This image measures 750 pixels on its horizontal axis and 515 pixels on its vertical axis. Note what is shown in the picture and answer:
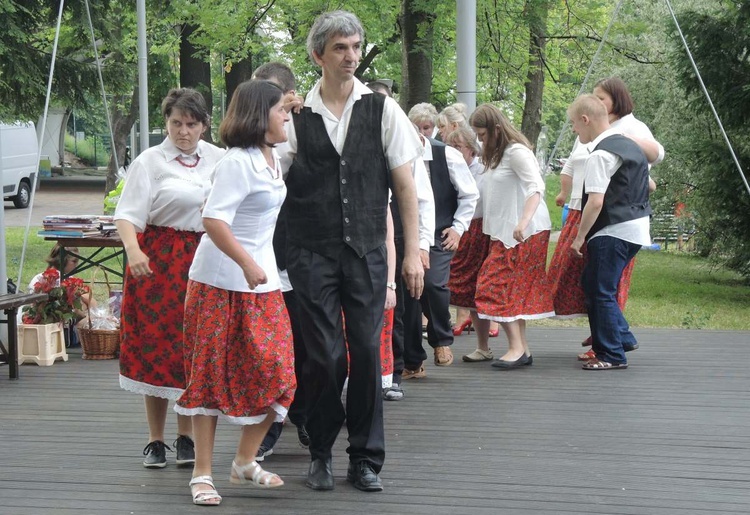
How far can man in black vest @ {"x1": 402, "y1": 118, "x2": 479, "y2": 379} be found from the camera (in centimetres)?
735

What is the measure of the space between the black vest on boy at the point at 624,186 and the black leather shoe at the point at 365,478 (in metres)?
3.31

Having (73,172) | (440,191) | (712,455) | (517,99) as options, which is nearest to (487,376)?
(440,191)

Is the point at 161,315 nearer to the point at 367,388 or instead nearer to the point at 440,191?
the point at 367,388

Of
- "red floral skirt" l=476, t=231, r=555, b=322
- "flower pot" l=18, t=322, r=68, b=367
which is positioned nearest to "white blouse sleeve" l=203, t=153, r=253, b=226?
"red floral skirt" l=476, t=231, r=555, b=322

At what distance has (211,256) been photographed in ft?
14.9

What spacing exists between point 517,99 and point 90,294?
17037 millimetres

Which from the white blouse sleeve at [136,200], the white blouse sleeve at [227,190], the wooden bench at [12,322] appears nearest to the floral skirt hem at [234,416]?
the white blouse sleeve at [227,190]

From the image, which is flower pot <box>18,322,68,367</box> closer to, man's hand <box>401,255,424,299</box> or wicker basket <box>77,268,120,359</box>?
wicker basket <box>77,268,120,359</box>

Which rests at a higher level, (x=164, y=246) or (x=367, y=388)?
(x=164, y=246)

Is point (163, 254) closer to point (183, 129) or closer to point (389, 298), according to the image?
point (183, 129)

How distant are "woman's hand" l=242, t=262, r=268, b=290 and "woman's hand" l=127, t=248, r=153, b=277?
0.67 m

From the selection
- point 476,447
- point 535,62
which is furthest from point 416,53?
point 476,447

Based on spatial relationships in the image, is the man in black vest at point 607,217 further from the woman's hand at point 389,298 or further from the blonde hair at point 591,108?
the woman's hand at point 389,298

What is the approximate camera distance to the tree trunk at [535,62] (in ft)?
43.5
